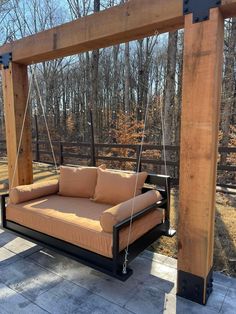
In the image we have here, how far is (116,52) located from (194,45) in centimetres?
1064

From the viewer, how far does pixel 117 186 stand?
2713mm

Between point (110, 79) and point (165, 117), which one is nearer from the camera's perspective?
point (165, 117)

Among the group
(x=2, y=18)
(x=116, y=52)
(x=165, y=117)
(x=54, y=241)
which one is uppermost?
(x=2, y=18)

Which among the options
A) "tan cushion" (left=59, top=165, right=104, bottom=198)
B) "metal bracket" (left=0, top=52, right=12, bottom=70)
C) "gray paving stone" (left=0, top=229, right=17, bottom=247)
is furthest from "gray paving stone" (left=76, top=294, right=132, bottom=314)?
"metal bracket" (left=0, top=52, right=12, bottom=70)

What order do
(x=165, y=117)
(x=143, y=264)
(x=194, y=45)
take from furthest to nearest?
1. (x=165, y=117)
2. (x=143, y=264)
3. (x=194, y=45)

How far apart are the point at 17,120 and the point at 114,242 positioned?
200cm

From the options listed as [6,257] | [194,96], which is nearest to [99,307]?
[6,257]

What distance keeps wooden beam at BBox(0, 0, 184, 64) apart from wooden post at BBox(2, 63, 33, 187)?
0.28 meters

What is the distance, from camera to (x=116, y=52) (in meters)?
11.6

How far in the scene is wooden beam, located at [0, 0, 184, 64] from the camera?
186 centimetres

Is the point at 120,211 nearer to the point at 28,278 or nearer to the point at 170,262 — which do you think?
the point at 170,262

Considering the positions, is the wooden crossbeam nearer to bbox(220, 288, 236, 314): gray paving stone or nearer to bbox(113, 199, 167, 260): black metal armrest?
bbox(113, 199, 167, 260): black metal armrest

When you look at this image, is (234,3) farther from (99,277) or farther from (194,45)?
(99,277)

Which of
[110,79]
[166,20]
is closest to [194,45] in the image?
[166,20]
